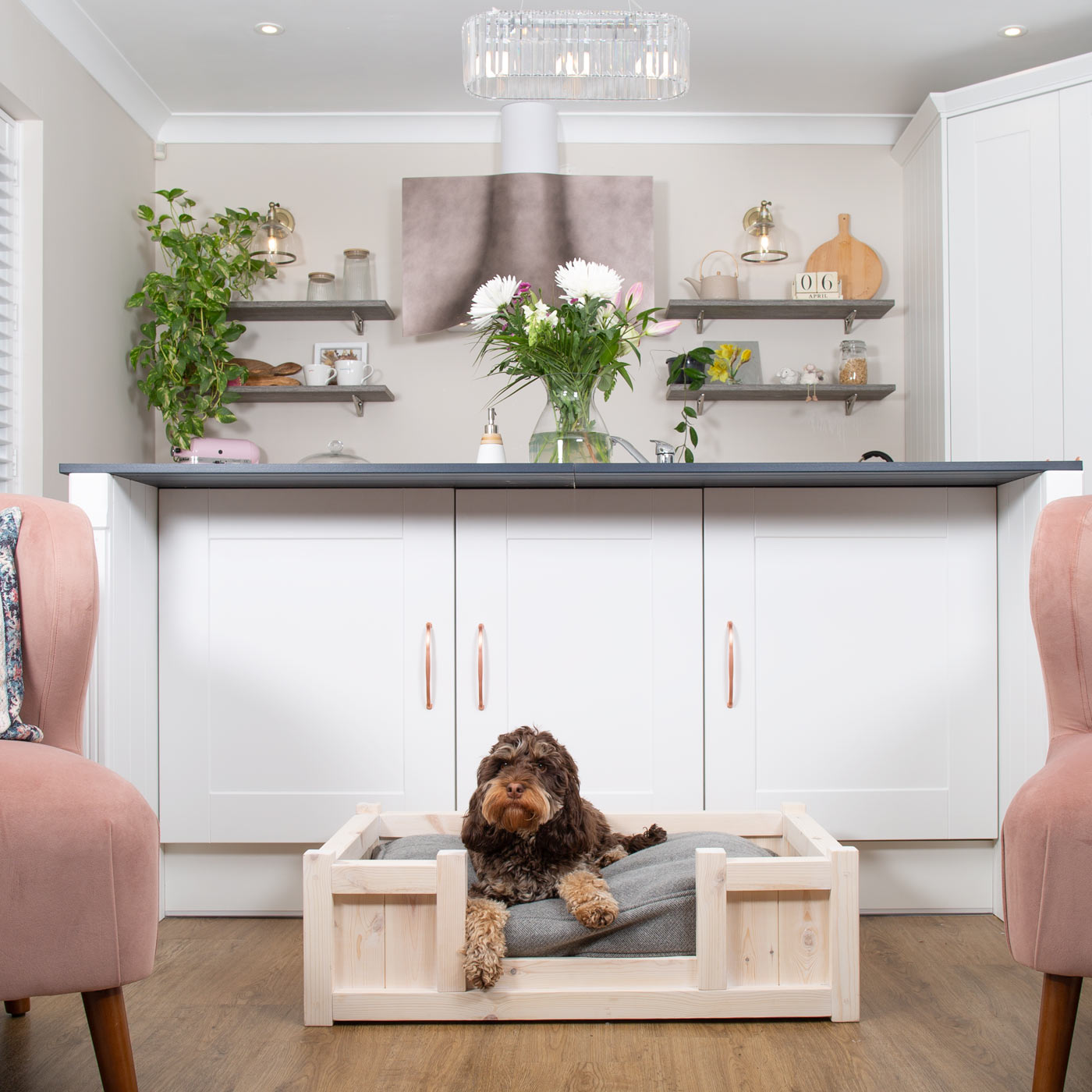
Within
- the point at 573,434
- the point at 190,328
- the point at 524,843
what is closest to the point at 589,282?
the point at 573,434

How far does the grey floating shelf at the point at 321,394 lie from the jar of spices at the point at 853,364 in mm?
1740

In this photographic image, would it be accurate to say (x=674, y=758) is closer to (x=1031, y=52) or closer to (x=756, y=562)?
(x=756, y=562)

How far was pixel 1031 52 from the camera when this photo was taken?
3.45 meters

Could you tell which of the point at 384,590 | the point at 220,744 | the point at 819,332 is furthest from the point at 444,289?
the point at 220,744

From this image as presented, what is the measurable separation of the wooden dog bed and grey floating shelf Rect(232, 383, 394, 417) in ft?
7.68

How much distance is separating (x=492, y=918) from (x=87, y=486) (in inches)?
46.2

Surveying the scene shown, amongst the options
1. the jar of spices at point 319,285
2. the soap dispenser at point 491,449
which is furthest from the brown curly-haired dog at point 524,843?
the jar of spices at point 319,285

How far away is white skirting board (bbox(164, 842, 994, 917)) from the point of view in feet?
7.13

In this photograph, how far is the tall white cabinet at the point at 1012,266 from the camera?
10.4 ft

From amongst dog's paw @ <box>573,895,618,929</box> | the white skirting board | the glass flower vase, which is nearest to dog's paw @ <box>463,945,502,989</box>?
dog's paw @ <box>573,895,618,929</box>

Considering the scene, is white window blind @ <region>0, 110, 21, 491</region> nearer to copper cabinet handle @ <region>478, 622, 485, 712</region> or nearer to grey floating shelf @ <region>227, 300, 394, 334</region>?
grey floating shelf @ <region>227, 300, 394, 334</region>

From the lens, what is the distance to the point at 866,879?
7.17 feet

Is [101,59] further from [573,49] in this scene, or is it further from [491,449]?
[491,449]

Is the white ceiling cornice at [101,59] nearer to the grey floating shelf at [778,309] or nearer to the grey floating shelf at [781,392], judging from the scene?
the grey floating shelf at [778,309]
